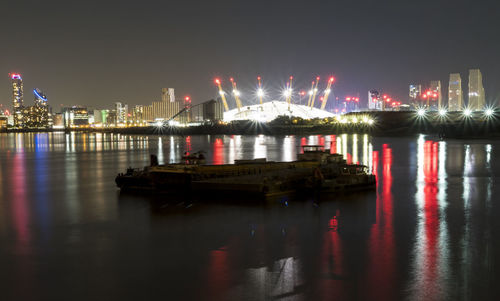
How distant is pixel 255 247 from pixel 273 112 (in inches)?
5468

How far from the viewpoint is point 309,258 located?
28.4 feet

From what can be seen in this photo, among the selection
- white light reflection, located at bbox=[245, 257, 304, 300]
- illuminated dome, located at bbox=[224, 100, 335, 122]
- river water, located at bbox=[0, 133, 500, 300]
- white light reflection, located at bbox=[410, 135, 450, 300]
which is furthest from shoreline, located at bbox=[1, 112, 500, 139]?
white light reflection, located at bbox=[245, 257, 304, 300]

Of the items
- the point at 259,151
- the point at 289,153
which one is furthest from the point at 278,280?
the point at 259,151

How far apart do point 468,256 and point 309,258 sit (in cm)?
301

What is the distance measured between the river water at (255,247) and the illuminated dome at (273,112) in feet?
424

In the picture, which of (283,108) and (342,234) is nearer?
(342,234)

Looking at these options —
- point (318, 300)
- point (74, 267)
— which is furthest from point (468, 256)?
point (74, 267)

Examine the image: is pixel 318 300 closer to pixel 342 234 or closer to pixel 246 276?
pixel 246 276

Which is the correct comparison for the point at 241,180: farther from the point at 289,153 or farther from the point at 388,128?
the point at 388,128

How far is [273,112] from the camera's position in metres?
148

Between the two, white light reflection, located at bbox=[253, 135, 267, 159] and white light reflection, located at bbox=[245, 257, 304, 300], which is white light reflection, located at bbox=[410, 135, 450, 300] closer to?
white light reflection, located at bbox=[245, 257, 304, 300]

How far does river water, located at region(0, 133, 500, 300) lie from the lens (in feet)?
23.8

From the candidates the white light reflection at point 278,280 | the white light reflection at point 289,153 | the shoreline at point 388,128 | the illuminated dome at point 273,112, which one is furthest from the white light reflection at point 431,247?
the illuminated dome at point 273,112

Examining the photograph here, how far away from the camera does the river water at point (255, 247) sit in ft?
23.8
